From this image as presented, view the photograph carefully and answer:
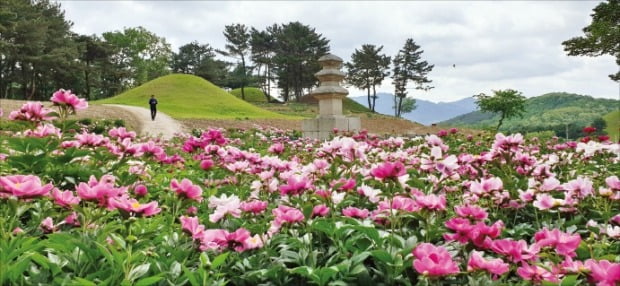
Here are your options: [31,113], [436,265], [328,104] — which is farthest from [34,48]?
[436,265]

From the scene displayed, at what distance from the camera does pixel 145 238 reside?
6.21 feet

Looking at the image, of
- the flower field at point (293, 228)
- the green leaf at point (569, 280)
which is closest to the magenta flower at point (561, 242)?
the flower field at point (293, 228)

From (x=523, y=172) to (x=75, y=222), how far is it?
2556mm

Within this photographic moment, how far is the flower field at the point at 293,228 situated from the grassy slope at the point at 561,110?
143 ft

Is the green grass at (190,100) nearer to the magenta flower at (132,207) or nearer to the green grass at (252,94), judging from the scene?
the green grass at (252,94)

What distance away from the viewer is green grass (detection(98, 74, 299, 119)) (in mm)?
34156

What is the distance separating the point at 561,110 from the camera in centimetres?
5384

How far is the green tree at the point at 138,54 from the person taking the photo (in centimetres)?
5972

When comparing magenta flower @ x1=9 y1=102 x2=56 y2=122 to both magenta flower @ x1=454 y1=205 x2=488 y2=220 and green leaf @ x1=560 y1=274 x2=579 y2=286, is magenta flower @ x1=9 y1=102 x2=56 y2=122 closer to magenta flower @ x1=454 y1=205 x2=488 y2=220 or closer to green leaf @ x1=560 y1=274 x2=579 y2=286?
magenta flower @ x1=454 y1=205 x2=488 y2=220

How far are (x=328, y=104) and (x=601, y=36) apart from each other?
16.5 m

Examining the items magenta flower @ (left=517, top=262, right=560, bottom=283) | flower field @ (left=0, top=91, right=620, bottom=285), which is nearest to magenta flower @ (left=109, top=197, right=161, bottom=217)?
flower field @ (left=0, top=91, right=620, bottom=285)

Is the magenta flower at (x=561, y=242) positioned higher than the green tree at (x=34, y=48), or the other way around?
the green tree at (x=34, y=48)

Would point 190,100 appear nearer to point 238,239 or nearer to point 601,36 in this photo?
point 601,36

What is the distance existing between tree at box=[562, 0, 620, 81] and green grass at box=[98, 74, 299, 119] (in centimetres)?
1898
